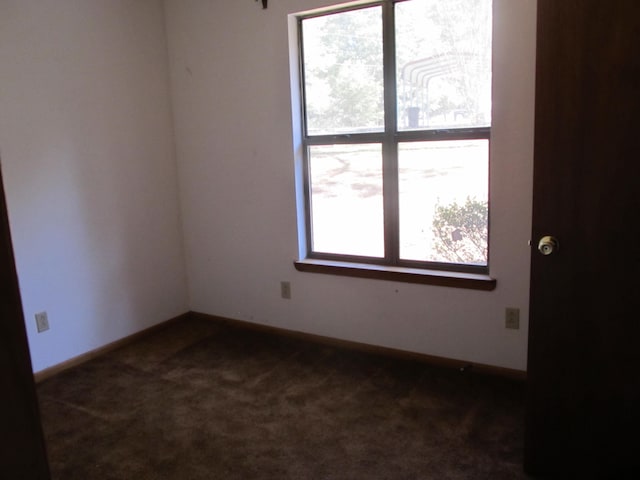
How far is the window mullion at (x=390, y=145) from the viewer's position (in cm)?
284

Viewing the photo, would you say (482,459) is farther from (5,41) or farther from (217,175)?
(5,41)

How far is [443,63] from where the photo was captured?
2.72 meters

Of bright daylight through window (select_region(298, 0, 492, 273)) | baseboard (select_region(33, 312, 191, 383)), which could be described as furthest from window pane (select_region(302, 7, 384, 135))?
baseboard (select_region(33, 312, 191, 383))

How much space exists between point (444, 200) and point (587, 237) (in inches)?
45.5

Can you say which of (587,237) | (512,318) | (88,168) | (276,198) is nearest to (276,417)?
(512,318)

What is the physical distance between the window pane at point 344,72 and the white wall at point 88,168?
3.68 ft

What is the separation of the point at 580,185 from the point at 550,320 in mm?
483

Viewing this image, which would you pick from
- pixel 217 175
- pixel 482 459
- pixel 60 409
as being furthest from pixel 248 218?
pixel 482 459

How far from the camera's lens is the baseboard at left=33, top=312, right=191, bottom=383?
2.97m

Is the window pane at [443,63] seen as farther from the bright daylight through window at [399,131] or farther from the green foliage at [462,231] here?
the green foliage at [462,231]

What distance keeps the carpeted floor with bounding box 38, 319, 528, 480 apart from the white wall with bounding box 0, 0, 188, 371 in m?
0.40

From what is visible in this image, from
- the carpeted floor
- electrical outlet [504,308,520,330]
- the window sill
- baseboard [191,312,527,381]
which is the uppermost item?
the window sill

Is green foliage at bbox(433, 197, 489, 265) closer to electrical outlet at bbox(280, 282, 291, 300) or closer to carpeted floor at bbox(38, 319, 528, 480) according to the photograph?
carpeted floor at bbox(38, 319, 528, 480)

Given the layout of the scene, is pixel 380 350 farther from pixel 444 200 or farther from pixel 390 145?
pixel 390 145
